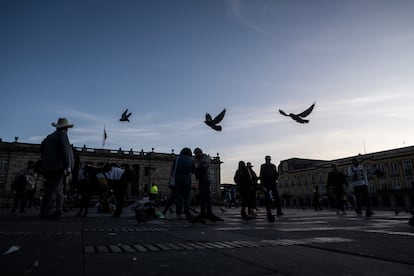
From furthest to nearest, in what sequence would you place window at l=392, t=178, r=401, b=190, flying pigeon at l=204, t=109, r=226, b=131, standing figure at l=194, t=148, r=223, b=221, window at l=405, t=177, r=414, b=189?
window at l=392, t=178, r=401, b=190 → window at l=405, t=177, r=414, b=189 → flying pigeon at l=204, t=109, r=226, b=131 → standing figure at l=194, t=148, r=223, b=221

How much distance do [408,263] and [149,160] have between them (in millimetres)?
63380

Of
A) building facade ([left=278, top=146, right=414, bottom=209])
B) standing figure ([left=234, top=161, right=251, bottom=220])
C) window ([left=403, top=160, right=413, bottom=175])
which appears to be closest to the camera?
standing figure ([left=234, top=161, right=251, bottom=220])

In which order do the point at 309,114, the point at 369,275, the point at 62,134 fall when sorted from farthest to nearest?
the point at 309,114
the point at 62,134
the point at 369,275

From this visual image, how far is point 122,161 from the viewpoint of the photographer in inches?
2403

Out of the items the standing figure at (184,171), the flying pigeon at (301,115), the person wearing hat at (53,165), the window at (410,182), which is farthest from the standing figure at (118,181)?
the window at (410,182)

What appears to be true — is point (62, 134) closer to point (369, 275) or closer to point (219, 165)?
point (369, 275)

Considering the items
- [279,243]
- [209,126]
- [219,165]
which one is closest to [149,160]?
[219,165]

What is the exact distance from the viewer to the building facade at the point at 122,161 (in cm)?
5131

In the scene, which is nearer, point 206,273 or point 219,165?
point 206,273

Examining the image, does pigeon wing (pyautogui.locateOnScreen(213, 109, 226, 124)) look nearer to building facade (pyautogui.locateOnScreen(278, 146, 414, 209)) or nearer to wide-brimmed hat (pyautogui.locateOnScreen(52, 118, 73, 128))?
wide-brimmed hat (pyautogui.locateOnScreen(52, 118, 73, 128))

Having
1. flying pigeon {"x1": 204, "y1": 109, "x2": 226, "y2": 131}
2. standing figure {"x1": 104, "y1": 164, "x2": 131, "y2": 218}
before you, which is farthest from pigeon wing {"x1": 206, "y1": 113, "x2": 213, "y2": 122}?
standing figure {"x1": 104, "y1": 164, "x2": 131, "y2": 218}

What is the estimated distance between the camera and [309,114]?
354 inches

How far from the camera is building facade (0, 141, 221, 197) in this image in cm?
5131

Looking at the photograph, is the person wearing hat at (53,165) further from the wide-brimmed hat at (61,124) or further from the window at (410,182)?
the window at (410,182)
